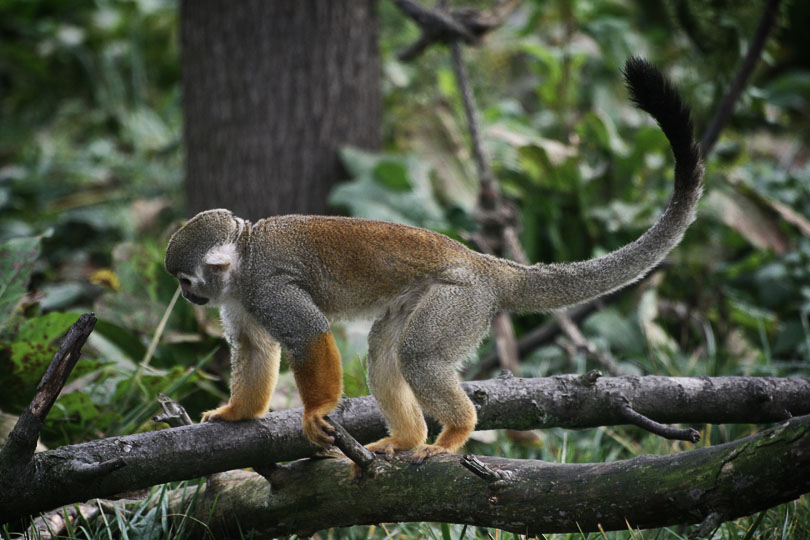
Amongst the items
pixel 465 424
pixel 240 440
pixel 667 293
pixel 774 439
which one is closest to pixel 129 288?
pixel 240 440

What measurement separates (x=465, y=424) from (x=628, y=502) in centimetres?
87

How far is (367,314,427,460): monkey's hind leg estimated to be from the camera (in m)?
3.23

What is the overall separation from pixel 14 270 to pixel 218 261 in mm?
1487

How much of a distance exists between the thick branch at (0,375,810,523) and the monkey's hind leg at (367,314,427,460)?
20cm

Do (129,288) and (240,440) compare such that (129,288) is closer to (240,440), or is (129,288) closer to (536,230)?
(240,440)

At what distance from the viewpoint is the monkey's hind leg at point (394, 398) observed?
3234 mm

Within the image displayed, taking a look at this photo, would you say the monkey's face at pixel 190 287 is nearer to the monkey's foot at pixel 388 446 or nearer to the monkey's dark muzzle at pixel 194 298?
the monkey's dark muzzle at pixel 194 298

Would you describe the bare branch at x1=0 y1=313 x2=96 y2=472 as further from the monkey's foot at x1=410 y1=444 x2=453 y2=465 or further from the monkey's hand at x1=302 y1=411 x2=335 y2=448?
the monkey's foot at x1=410 y1=444 x2=453 y2=465

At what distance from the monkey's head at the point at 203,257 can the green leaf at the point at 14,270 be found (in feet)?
3.92

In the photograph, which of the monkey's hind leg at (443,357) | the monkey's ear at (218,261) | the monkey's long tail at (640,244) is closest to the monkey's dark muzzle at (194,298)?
the monkey's ear at (218,261)

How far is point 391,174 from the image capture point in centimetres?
589

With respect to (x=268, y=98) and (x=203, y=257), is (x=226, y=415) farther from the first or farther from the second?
(x=268, y=98)

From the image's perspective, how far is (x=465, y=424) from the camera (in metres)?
3.10

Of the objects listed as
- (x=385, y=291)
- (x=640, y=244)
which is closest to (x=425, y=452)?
(x=385, y=291)
